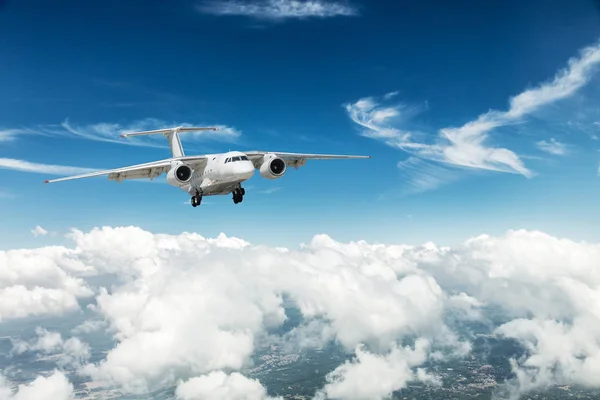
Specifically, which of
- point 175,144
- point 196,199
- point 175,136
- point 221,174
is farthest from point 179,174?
point 175,136

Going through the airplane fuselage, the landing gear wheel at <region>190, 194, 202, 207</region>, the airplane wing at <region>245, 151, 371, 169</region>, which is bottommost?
the landing gear wheel at <region>190, 194, 202, 207</region>

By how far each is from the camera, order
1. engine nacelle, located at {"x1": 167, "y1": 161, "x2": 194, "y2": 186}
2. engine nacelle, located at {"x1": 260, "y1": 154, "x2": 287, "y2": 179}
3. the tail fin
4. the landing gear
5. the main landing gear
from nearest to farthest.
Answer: engine nacelle, located at {"x1": 260, "y1": 154, "x2": 287, "y2": 179}, engine nacelle, located at {"x1": 167, "y1": 161, "x2": 194, "y2": 186}, the landing gear, the main landing gear, the tail fin

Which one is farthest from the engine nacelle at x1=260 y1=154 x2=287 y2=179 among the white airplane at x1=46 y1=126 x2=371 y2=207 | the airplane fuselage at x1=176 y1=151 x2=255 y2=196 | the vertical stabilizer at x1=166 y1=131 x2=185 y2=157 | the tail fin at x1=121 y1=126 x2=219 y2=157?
the vertical stabilizer at x1=166 y1=131 x2=185 y2=157

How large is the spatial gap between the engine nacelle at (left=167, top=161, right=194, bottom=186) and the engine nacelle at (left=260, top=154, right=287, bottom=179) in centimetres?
390

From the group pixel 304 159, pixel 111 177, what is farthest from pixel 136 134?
pixel 304 159

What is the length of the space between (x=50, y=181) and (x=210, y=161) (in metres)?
7.67

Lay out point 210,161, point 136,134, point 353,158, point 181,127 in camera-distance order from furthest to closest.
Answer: point 181,127, point 136,134, point 353,158, point 210,161

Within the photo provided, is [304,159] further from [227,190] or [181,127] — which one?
[181,127]

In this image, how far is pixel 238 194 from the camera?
74.1ft

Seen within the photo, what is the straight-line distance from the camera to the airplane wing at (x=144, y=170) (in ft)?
70.7

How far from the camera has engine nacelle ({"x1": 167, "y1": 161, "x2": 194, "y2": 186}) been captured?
70.6 feet

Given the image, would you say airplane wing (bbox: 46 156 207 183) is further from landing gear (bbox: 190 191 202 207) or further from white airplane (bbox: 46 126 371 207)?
landing gear (bbox: 190 191 202 207)

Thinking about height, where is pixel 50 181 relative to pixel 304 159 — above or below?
below

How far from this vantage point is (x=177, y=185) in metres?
22.2
